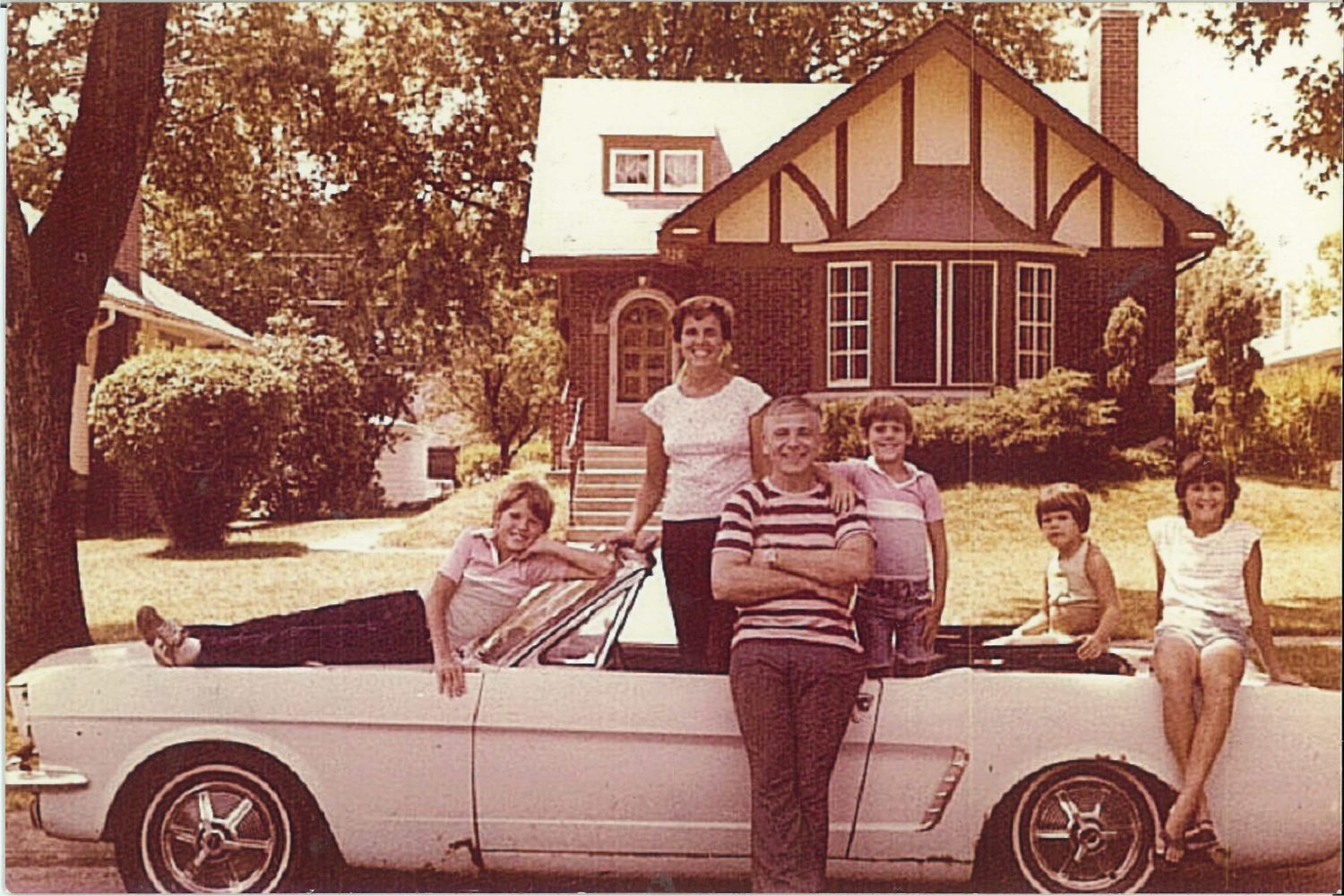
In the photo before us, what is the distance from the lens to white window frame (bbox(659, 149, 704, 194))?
6.30 meters

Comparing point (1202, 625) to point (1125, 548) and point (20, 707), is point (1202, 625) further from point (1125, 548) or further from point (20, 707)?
point (20, 707)

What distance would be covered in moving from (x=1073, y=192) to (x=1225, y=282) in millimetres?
657

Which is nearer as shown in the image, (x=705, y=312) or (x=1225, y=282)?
(x=705, y=312)

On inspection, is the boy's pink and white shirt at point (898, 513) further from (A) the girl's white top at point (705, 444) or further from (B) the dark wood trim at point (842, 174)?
(B) the dark wood trim at point (842, 174)

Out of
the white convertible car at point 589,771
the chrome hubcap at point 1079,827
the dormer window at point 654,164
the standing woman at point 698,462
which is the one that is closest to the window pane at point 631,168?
the dormer window at point 654,164

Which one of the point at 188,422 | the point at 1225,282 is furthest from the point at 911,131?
the point at 188,422

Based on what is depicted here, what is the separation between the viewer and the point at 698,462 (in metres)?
5.99

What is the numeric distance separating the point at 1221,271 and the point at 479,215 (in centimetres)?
278

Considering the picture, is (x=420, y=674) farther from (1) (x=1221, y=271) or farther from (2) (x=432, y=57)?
(1) (x=1221, y=271)

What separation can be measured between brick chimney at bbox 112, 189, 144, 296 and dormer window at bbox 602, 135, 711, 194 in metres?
1.76

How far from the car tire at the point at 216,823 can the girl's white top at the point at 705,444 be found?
1.64m

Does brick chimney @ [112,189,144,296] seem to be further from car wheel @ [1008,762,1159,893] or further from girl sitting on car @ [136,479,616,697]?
car wheel @ [1008,762,1159,893]

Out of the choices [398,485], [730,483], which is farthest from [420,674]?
[730,483]

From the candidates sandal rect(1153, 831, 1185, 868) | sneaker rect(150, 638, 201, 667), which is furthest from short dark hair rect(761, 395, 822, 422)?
sneaker rect(150, 638, 201, 667)
